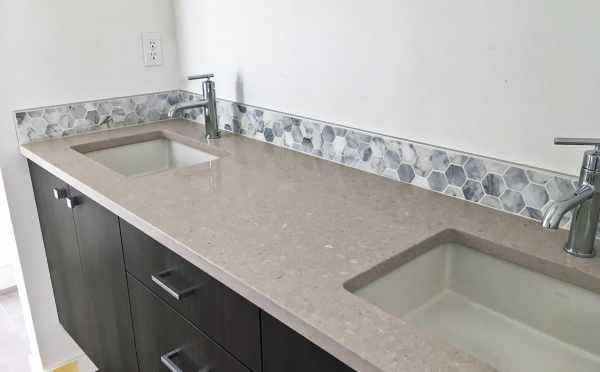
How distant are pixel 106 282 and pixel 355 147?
0.77 metres

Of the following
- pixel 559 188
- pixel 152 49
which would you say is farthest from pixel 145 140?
pixel 559 188

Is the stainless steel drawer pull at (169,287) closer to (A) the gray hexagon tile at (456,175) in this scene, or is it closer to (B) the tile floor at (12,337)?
(A) the gray hexagon tile at (456,175)

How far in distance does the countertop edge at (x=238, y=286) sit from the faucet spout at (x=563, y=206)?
0.33 m

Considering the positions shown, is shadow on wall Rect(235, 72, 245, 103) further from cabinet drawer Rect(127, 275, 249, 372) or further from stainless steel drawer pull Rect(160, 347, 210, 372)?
stainless steel drawer pull Rect(160, 347, 210, 372)

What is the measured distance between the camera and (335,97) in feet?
4.39

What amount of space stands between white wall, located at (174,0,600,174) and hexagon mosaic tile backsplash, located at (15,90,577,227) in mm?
28

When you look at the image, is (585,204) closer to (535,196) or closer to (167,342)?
(535,196)

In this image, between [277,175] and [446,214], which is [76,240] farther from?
[446,214]

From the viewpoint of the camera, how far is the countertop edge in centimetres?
65

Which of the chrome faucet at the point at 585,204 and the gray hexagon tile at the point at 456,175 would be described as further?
the gray hexagon tile at the point at 456,175

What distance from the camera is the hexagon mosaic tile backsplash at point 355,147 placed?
38.9 inches

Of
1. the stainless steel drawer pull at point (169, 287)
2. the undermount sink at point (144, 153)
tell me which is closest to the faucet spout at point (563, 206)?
the stainless steel drawer pull at point (169, 287)

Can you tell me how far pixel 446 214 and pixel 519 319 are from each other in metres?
0.24

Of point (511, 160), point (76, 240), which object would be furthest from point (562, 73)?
point (76, 240)
